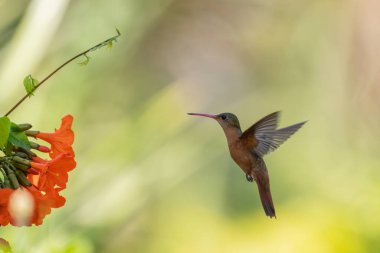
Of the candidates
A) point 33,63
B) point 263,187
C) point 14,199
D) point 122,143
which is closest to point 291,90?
point 122,143

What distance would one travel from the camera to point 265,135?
205 centimetres

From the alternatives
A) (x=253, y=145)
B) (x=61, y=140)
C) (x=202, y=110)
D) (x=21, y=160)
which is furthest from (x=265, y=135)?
(x=202, y=110)

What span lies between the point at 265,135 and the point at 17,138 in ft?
2.87

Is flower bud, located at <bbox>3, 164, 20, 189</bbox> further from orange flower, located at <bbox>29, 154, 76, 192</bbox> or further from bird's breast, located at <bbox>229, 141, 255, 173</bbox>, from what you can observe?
bird's breast, located at <bbox>229, 141, 255, 173</bbox>

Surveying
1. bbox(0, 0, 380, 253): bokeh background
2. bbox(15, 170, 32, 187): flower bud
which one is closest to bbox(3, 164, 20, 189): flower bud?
bbox(15, 170, 32, 187): flower bud

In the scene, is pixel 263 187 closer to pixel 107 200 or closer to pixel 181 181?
pixel 107 200

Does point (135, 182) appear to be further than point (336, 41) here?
No

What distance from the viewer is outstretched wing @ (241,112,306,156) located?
6.45ft

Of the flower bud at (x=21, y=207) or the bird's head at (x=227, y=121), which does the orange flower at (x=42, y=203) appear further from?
the bird's head at (x=227, y=121)

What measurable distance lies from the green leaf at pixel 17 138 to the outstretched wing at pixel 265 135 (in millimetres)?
749

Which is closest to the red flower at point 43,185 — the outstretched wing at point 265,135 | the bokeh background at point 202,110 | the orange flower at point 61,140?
the orange flower at point 61,140

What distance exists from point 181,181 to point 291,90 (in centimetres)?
102

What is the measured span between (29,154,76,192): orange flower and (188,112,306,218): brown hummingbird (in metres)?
0.73

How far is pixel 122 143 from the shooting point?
460 cm
